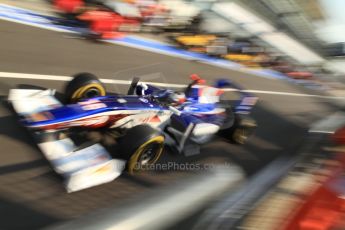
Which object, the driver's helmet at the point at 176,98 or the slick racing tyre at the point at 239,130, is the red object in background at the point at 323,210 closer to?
the slick racing tyre at the point at 239,130

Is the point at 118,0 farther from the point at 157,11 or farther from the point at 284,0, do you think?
the point at 284,0

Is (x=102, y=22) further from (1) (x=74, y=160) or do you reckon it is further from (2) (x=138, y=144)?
(1) (x=74, y=160)

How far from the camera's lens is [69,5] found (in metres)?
8.63

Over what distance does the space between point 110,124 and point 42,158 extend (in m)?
0.84

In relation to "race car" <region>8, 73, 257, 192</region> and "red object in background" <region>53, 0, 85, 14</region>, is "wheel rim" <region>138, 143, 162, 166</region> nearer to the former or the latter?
"race car" <region>8, 73, 257, 192</region>

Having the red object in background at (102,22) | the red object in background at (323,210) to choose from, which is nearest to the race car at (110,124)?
the red object in background at (323,210)

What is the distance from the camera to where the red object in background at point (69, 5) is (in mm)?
8609

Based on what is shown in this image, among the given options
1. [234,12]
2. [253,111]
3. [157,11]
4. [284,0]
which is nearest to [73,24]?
[157,11]

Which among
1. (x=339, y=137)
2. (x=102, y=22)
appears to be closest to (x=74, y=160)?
(x=339, y=137)

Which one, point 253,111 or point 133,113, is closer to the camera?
point 133,113

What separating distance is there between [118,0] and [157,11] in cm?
111

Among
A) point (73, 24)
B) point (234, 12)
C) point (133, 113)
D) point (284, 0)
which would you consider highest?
point (284, 0)

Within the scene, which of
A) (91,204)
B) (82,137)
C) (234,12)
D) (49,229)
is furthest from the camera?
(234,12)

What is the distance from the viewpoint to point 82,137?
449cm
